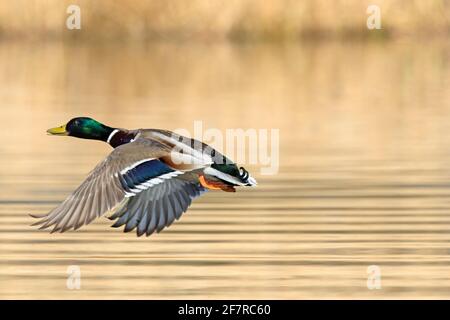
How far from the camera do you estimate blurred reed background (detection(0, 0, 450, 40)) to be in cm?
2094

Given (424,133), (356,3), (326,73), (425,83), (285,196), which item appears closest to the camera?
(285,196)

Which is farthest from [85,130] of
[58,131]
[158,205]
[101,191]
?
[101,191]

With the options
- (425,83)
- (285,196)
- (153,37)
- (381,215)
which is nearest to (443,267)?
(381,215)

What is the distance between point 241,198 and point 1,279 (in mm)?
2583

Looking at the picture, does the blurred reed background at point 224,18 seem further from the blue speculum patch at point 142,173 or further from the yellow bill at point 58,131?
the blue speculum patch at point 142,173

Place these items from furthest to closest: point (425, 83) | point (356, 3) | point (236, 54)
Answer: point (236, 54) < point (356, 3) < point (425, 83)

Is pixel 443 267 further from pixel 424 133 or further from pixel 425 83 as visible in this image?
pixel 425 83

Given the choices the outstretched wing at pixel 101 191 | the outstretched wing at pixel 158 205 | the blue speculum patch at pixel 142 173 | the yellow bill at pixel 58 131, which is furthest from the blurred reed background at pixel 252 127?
the yellow bill at pixel 58 131

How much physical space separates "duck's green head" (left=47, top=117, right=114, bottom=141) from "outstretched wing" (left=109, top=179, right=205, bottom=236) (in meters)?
A: 0.56

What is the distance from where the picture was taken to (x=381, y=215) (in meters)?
8.41

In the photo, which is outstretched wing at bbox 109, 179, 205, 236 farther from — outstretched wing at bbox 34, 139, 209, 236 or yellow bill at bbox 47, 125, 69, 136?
yellow bill at bbox 47, 125, 69, 136

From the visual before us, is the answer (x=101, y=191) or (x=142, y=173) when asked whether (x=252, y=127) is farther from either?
(x=101, y=191)

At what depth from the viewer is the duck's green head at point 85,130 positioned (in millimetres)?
8000

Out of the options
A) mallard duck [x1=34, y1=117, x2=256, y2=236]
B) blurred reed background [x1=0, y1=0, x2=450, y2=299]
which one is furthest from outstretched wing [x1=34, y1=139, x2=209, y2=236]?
blurred reed background [x1=0, y1=0, x2=450, y2=299]
